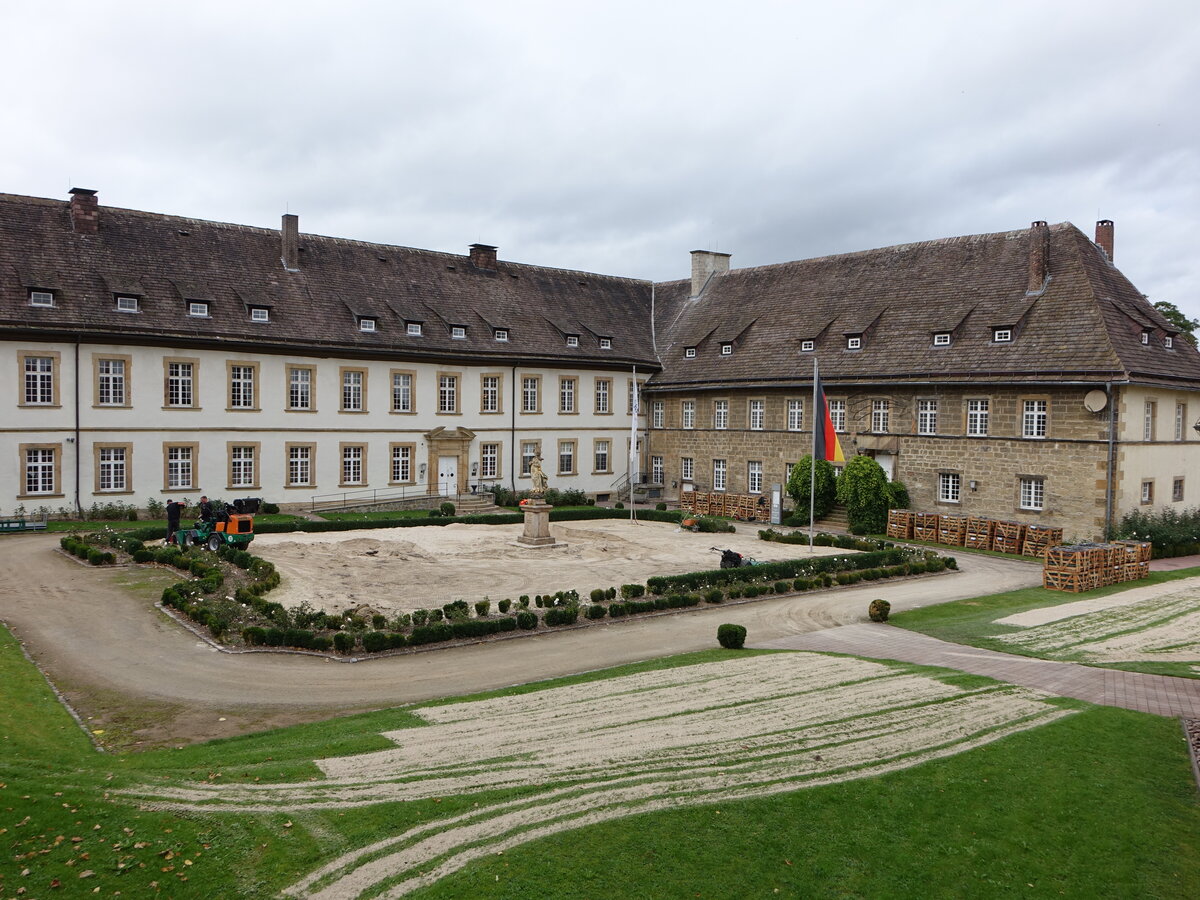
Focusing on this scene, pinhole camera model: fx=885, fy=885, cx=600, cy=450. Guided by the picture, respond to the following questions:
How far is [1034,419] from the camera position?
34.3 metres

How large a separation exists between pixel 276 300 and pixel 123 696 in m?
28.2

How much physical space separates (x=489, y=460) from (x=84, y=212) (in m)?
21.0

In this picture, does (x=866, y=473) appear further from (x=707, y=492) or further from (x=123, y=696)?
(x=123, y=696)

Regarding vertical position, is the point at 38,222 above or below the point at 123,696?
above

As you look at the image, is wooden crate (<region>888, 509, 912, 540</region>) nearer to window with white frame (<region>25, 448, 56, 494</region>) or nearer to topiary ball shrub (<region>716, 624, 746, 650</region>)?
topiary ball shrub (<region>716, 624, 746, 650</region>)

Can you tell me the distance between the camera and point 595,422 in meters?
49.7

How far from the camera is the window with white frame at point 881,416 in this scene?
129 feet

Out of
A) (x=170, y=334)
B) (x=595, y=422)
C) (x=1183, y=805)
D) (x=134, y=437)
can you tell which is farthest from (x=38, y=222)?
(x=1183, y=805)

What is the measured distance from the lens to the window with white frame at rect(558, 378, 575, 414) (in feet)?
158

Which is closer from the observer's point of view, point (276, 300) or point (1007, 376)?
point (1007, 376)

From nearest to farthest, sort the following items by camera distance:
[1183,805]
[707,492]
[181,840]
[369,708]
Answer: [181,840] → [1183,805] → [369,708] → [707,492]

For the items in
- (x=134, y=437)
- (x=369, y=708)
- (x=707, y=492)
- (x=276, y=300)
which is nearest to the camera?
(x=369, y=708)

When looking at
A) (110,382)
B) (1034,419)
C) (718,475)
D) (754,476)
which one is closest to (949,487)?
(1034,419)

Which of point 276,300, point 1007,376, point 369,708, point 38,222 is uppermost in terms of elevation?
point 38,222
